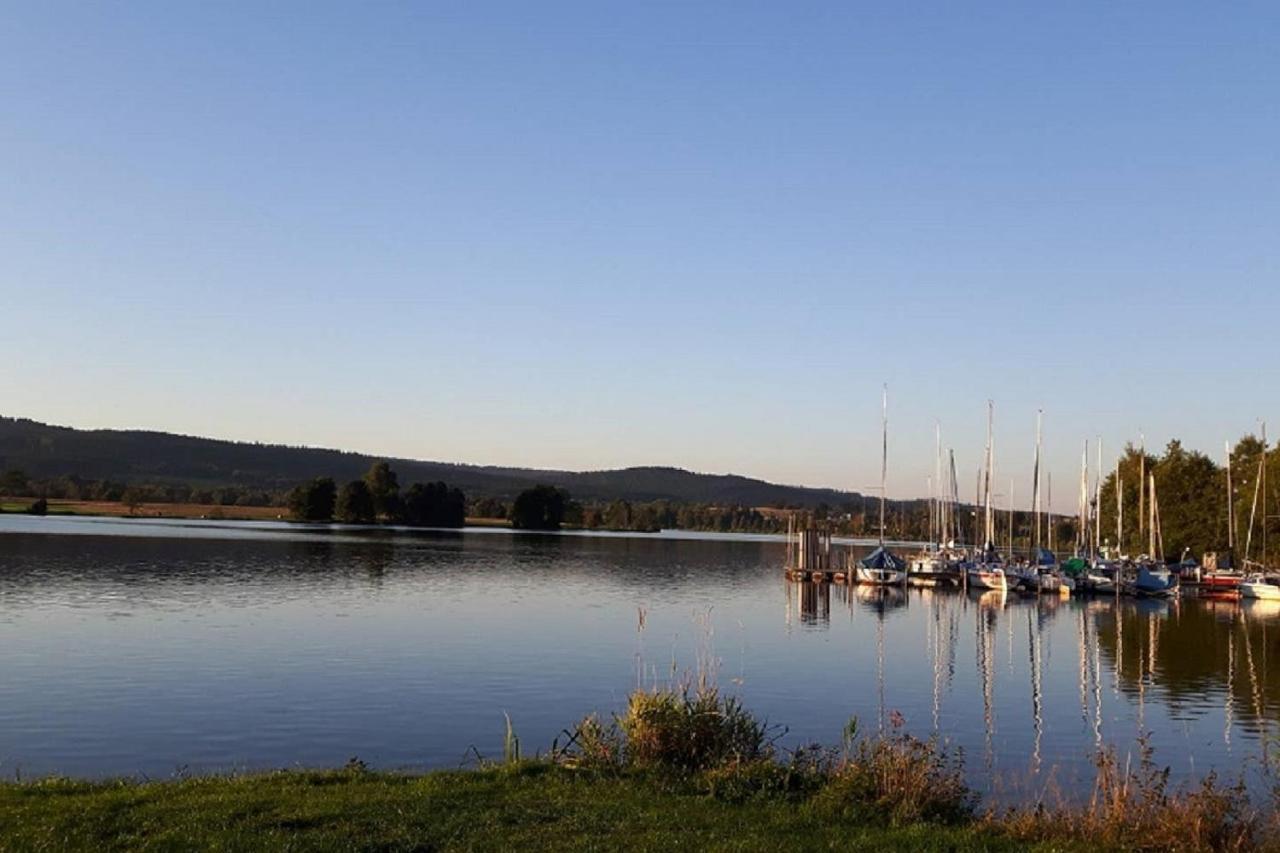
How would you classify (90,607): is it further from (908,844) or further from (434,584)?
(908,844)

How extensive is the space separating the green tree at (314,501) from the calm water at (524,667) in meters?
110

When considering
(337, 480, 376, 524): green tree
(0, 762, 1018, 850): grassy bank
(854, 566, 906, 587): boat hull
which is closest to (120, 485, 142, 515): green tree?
(337, 480, 376, 524): green tree

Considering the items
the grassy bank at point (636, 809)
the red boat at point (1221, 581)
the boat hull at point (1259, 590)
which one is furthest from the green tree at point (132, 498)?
the grassy bank at point (636, 809)

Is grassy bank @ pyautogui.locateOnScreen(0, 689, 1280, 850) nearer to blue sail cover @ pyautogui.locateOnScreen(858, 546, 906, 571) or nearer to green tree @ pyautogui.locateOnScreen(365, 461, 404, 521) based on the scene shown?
blue sail cover @ pyautogui.locateOnScreen(858, 546, 906, 571)

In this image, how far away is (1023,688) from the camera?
114ft

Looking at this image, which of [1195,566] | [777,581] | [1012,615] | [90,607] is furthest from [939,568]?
[90,607]

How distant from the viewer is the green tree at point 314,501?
18225 cm

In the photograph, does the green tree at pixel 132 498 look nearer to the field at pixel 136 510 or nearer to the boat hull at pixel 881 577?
the field at pixel 136 510

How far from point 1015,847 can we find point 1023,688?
23.3 metres

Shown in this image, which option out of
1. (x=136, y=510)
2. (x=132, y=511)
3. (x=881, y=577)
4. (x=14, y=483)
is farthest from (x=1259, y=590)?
(x=14, y=483)

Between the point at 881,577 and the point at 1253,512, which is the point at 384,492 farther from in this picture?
the point at 1253,512

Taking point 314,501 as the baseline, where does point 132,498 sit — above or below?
below

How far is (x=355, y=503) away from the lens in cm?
18300

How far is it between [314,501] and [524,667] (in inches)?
6156
